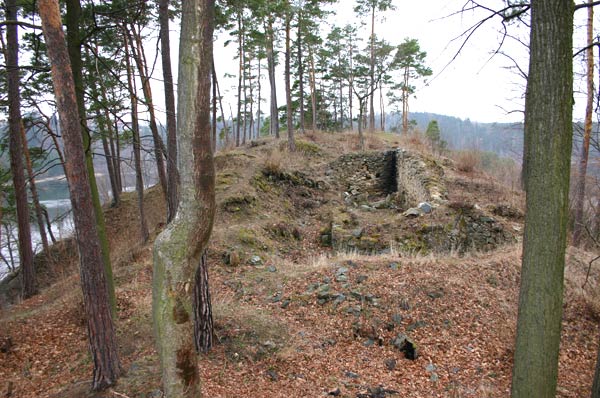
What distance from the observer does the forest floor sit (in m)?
4.05

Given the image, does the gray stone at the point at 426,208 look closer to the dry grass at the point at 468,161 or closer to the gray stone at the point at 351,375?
the gray stone at the point at 351,375

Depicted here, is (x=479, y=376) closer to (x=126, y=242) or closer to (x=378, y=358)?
(x=378, y=358)

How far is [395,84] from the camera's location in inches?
1268

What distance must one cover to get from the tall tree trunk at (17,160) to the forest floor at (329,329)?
1106mm

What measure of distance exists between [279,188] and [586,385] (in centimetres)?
1079

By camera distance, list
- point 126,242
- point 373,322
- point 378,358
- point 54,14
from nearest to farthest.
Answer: point 54,14 → point 378,358 → point 373,322 → point 126,242

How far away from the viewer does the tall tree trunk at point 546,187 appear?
→ 263cm

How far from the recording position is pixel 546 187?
2.67 m

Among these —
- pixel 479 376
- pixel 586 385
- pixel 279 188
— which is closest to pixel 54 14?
pixel 479 376

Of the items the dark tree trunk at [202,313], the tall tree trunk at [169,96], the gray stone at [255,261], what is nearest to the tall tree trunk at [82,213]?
the dark tree trunk at [202,313]

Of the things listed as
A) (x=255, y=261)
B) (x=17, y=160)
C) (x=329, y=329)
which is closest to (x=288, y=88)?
(x=255, y=261)

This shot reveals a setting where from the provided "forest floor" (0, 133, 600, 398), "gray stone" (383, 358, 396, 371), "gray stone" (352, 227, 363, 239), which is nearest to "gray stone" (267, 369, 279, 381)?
"forest floor" (0, 133, 600, 398)

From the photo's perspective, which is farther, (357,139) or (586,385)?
(357,139)

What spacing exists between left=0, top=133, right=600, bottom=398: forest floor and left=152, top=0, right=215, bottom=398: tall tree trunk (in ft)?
4.98
